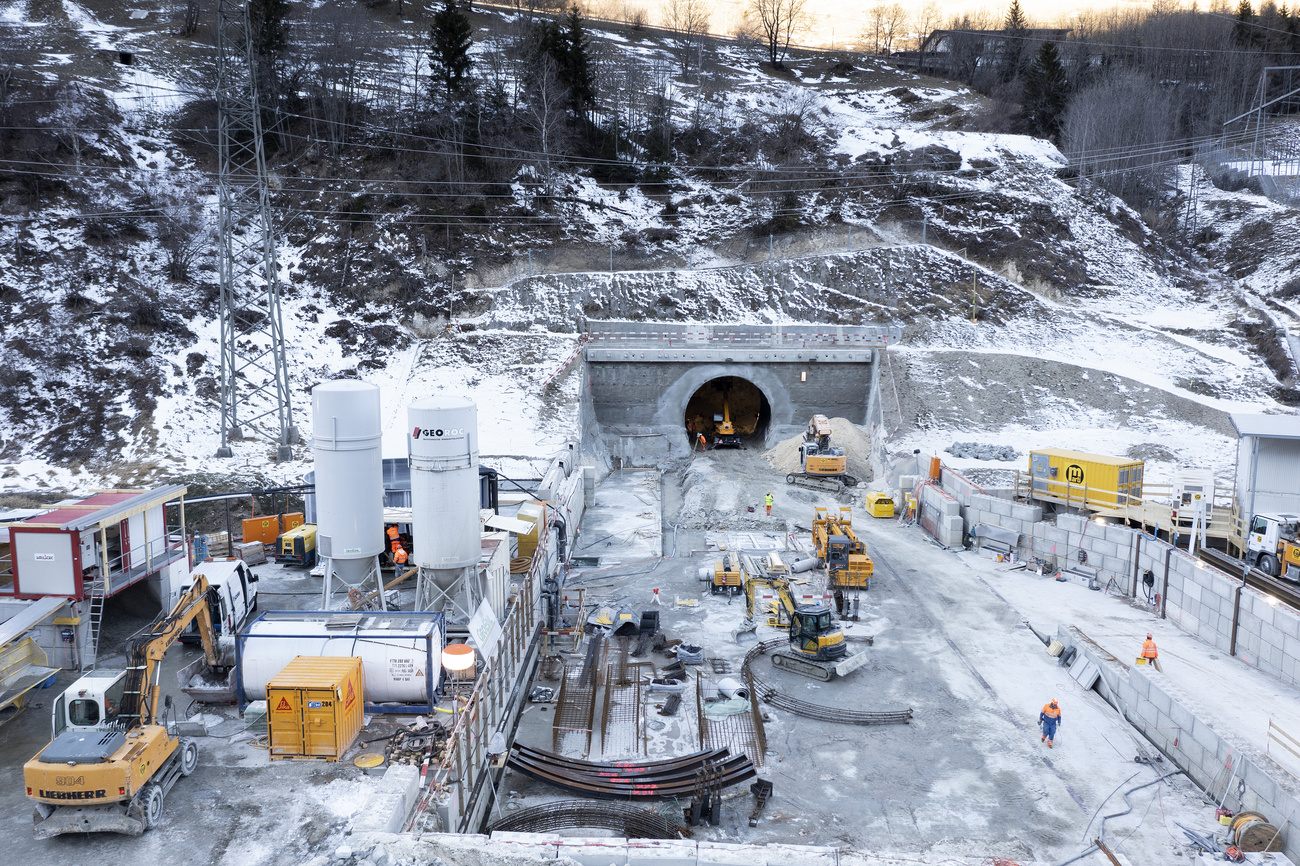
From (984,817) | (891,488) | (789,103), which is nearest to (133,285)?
(891,488)

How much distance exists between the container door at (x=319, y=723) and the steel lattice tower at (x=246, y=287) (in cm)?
2251

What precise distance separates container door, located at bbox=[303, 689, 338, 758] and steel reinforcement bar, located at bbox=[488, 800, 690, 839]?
2.88 meters

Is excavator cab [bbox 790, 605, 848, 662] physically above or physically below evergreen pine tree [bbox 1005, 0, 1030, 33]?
below

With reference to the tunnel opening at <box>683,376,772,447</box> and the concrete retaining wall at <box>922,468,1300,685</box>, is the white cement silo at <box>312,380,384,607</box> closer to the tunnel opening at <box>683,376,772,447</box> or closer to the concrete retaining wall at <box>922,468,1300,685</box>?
the concrete retaining wall at <box>922,468,1300,685</box>

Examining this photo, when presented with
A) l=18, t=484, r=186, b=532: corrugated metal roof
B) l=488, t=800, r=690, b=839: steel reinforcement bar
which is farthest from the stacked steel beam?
l=18, t=484, r=186, b=532: corrugated metal roof

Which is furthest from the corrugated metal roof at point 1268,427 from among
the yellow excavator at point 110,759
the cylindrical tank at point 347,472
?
the yellow excavator at point 110,759

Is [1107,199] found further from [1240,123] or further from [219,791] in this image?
[219,791]

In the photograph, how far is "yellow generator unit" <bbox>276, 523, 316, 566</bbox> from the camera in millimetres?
22750

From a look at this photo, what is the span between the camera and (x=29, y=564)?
52.5 feet

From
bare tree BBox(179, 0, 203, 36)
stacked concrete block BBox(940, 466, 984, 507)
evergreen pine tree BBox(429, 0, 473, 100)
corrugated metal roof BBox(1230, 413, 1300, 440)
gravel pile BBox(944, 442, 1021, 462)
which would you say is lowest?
stacked concrete block BBox(940, 466, 984, 507)

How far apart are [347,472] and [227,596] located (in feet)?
12.9

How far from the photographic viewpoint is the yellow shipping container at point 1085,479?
26.4 meters

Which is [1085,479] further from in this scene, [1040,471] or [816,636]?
[816,636]

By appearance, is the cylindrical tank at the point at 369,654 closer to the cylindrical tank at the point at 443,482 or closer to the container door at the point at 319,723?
the container door at the point at 319,723
